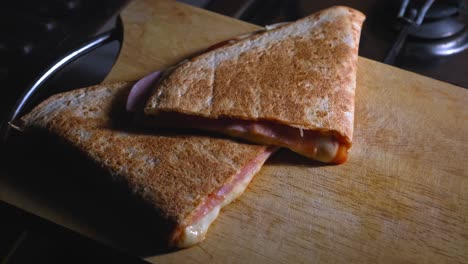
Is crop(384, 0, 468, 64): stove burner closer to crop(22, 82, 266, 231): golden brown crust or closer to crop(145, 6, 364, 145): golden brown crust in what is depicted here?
crop(145, 6, 364, 145): golden brown crust

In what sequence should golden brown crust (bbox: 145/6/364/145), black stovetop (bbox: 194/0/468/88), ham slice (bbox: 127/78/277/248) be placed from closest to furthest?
ham slice (bbox: 127/78/277/248) → golden brown crust (bbox: 145/6/364/145) → black stovetop (bbox: 194/0/468/88)

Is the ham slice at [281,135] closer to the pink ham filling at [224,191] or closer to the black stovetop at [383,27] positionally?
the pink ham filling at [224,191]

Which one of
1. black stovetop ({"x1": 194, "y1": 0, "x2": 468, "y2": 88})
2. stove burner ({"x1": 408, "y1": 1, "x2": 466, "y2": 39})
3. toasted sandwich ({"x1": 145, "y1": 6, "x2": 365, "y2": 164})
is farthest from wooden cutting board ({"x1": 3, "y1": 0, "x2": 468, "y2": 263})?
stove burner ({"x1": 408, "y1": 1, "x2": 466, "y2": 39})

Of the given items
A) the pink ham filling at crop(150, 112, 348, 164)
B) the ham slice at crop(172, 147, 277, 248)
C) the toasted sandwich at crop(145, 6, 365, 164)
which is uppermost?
the toasted sandwich at crop(145, 6, 365, 164)

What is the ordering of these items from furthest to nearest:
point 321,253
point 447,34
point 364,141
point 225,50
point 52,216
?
point 447,34 → point 225,50 → point 364,141 → point 52,216 → point 321,253

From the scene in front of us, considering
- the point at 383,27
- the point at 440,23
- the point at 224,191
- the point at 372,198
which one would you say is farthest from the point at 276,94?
the point at 440,23

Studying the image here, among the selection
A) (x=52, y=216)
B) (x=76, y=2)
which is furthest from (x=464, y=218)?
(x=76, y=2)

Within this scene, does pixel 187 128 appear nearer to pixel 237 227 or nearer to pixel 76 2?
pixel 237 227
